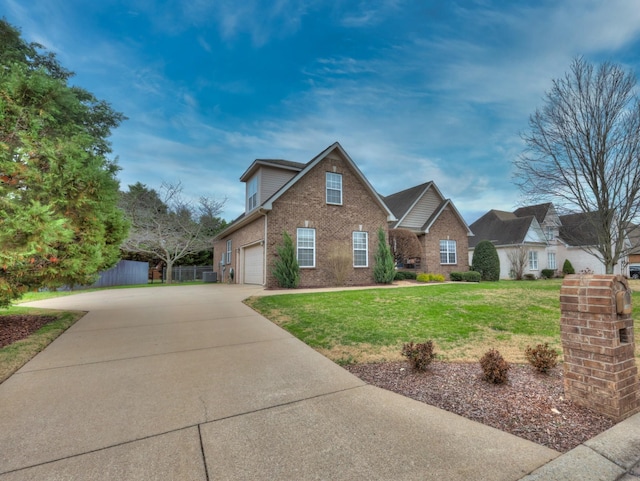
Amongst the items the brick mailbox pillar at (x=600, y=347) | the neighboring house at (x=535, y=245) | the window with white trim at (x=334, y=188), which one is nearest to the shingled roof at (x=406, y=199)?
the window with white trim at (x=334, y=188)

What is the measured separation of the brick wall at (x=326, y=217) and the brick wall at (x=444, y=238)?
455 centimetres

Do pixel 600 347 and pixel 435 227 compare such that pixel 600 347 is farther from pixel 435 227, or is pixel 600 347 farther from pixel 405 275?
pixel 435 227

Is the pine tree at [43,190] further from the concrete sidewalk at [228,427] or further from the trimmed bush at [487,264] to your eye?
the trimmed bush at [487,264]

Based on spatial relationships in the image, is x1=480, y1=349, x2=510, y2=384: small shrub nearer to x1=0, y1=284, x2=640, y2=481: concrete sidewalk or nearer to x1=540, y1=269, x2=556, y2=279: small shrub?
x1=0, y1=284, x2=640, y2=481: concrete sidewalk

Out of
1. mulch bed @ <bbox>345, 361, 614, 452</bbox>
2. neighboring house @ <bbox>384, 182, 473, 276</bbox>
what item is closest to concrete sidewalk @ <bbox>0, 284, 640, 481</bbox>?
mulch bed @ <bbox>345, 361, 614, 452</bbox>

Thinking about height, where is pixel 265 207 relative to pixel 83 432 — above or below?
above

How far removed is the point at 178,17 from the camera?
30.8 feet

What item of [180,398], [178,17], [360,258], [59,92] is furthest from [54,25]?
[360,258]

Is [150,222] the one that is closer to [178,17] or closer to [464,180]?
[178,17]

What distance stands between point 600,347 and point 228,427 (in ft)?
10.8

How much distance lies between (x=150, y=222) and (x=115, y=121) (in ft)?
35.9

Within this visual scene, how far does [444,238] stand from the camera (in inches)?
799

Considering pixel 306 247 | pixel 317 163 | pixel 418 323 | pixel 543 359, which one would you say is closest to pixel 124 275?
pixel 306 247

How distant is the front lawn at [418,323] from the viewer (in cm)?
464
